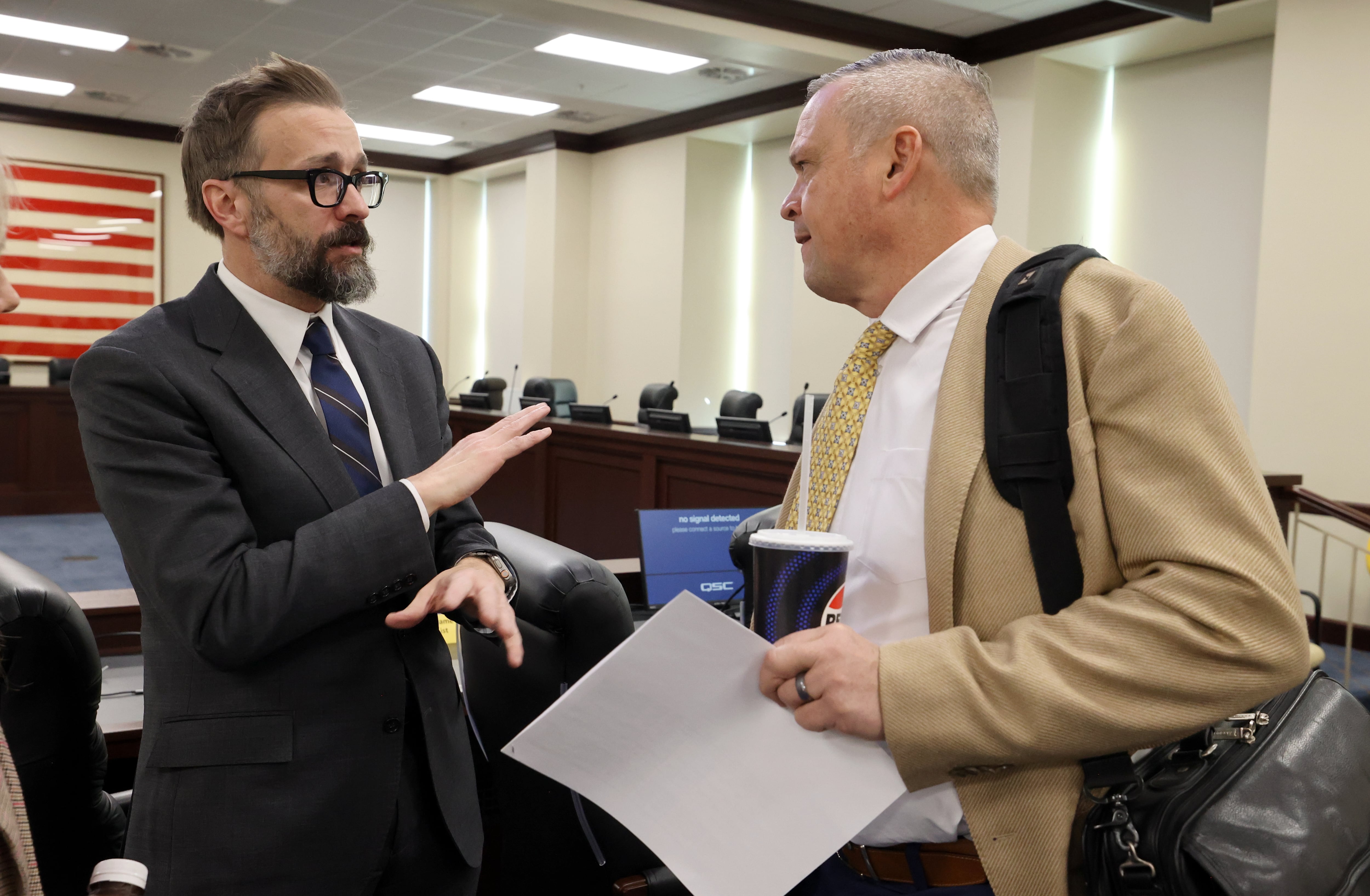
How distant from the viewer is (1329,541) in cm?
591

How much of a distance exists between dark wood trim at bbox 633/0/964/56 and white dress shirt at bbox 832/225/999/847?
5.99 m

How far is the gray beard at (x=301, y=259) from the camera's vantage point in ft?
4.60

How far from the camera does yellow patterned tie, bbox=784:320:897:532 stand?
45.1 inches

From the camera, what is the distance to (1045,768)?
0.94m

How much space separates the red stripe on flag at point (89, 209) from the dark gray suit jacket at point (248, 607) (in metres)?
Answer: 11.0

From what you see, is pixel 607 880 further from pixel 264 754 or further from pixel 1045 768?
pixel 1045 768

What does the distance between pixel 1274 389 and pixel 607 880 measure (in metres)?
5.40

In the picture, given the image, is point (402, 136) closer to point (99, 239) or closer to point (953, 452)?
point (99, 239)

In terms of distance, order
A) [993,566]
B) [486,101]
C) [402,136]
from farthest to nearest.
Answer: [402,136]
[486,101]
[993,566]

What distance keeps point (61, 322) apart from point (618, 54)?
22.5ft

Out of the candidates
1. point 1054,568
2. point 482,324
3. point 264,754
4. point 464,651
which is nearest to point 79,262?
point 482,324

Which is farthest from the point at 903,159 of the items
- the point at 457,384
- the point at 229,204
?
the point at 457,384

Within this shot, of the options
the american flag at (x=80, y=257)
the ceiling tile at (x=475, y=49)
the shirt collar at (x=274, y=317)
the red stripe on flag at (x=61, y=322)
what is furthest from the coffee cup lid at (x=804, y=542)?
the american flag at (x=80, y=257)

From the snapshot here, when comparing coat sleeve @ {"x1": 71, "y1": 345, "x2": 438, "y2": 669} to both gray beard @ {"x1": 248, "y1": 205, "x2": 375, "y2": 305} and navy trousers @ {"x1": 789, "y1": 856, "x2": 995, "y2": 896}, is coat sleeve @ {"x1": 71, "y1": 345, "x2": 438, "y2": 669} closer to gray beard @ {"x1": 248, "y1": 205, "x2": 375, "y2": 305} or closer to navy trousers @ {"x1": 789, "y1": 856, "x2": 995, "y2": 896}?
gray beard @ {"x1": 248, "y1": 205, "x2": 375, "y2": 305}
